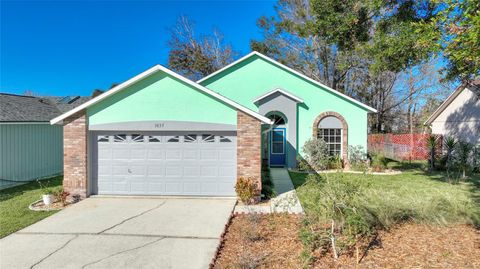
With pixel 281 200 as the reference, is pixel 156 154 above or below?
above

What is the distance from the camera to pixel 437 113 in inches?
826

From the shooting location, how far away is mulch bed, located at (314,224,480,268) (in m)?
5.46

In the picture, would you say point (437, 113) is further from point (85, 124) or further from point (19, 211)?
point (19, 211)

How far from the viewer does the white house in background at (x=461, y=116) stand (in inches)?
731

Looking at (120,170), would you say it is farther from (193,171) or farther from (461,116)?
(461,116)

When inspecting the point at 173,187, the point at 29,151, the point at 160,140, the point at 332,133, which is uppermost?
the point at 332,133

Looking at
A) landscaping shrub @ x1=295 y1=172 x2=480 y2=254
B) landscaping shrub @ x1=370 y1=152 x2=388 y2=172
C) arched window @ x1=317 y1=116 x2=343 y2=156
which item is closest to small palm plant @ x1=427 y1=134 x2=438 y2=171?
landscaping shrub @ x1=370 y1=152 x2=388 y2=172

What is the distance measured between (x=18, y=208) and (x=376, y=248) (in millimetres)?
10009

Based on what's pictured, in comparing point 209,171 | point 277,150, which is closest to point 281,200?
point 209,171

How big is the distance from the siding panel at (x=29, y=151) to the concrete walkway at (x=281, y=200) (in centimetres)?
1044

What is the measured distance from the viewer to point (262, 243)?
255 inches

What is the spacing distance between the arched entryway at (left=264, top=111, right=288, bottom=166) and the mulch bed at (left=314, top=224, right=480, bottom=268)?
11430mm

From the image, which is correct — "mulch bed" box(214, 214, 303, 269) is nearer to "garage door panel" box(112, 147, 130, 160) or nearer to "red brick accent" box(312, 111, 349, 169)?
"garage door panel" box(112, 147, 130, 160)

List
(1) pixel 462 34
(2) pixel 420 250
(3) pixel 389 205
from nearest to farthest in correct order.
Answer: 1. (1) pixel 462 34
2. (2) pixel 420 250
3. (3) pixel 389 205
